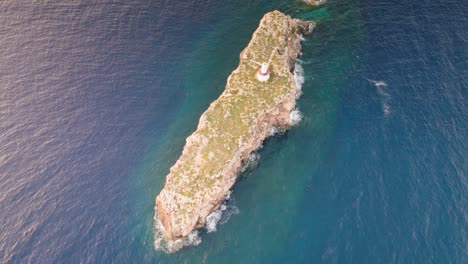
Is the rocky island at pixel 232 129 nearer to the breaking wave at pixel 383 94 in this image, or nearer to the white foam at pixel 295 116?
the white foam at pixel 295 116

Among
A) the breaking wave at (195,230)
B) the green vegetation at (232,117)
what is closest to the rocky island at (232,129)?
the green vegetation at (232,117)

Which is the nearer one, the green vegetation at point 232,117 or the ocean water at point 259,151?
the ocean water at point 259,151

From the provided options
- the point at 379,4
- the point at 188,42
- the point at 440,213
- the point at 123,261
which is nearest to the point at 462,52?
the point at 379,4

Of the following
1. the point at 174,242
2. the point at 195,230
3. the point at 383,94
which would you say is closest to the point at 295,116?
the point at 383,94

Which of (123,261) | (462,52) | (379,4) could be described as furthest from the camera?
(379,4)

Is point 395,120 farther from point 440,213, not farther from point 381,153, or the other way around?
point 440,213

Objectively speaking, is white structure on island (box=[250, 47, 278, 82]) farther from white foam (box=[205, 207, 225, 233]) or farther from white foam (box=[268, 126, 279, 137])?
white foam (box=[205, 207, 225, 233])
